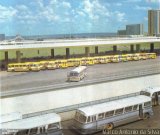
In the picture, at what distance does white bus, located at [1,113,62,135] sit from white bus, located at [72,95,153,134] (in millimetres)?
1473

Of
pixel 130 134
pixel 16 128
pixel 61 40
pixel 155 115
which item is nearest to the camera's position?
pixel 16 128

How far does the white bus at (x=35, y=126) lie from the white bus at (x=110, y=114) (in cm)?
147

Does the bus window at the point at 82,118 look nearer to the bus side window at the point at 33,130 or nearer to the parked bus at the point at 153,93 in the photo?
the bus side window at the point at 33,130

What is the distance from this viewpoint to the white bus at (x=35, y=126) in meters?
14.5

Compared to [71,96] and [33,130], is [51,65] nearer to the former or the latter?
[71,96]

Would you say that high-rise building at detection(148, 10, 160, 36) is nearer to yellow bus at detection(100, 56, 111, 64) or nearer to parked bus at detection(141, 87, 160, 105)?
yellow bus at detection(100, 56, 111, 64)

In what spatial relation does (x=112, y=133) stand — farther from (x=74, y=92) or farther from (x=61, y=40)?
(x=61, y=40)

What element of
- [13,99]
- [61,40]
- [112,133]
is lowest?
[112,133]

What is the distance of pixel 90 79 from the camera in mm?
20750

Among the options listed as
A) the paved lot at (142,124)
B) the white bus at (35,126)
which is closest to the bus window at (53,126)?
the white bus at (35,126)

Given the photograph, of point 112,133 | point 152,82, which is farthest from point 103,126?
point 152,82

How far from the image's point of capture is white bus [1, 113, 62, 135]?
1448 cm

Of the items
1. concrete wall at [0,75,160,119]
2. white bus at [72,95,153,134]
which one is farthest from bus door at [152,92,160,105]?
white bus at [72,95,153,134]

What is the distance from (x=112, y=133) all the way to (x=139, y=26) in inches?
1172
